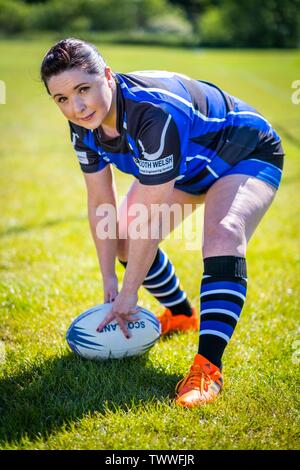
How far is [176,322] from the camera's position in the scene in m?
3.35

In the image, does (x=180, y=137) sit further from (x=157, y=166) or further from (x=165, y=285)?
(x=165, y=285)

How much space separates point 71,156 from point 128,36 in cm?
3556

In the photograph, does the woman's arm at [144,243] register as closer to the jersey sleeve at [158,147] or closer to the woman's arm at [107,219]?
the jersey sleeve at [158,147]

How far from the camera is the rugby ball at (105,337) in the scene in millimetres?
2850

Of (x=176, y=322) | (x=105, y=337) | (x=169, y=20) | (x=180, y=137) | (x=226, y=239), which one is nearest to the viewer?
(x=180, y=137)

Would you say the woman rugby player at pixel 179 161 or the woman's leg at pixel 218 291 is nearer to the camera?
the woman rugby player at pixel 179 161

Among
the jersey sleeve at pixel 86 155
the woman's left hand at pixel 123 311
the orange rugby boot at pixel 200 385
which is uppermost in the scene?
the jersey sleeve at pixel 86 155

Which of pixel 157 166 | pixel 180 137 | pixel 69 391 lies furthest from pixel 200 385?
pixel 180 137

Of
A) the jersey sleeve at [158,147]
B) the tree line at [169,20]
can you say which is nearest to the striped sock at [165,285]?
the jersey sleeve at [158,147]

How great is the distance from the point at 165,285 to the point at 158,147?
1.05m

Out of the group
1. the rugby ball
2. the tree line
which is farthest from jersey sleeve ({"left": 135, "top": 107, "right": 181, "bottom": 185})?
the tree line

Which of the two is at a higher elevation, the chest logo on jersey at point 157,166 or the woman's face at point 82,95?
the woman's face at point 82,95

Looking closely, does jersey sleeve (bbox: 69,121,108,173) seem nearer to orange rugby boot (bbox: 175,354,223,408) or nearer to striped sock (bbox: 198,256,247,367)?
striped sock (bbox: 198,256,247,367)

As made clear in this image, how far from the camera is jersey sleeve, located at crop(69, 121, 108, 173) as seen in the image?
279 centimetres
